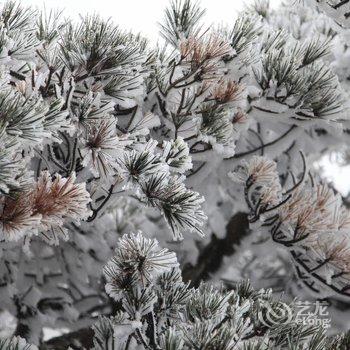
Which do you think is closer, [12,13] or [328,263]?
[12,13]

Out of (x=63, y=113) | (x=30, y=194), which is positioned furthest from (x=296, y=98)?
(x=30, y=194)

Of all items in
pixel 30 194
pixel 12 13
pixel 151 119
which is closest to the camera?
pixel 30 194

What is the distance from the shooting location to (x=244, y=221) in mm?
2344

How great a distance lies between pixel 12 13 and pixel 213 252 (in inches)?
48.1

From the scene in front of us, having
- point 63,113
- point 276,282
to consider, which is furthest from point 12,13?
point 276,282

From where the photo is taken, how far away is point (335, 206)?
180cm

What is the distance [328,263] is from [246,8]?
1480mm

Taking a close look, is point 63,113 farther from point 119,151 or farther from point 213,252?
point 213,252

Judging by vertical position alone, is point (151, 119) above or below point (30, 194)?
above

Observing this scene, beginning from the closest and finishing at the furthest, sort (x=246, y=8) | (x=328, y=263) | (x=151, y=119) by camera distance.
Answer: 1. (x=151, y=119)
2. (x=328, y=263)
3. (x=246, y=8)

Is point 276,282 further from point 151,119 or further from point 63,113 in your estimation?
point 63,113

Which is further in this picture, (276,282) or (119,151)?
(276,282)

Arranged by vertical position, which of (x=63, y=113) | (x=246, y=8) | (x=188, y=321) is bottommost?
(x=188, y=321)

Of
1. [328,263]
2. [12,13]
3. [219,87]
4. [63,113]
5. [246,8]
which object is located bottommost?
[63,113]
